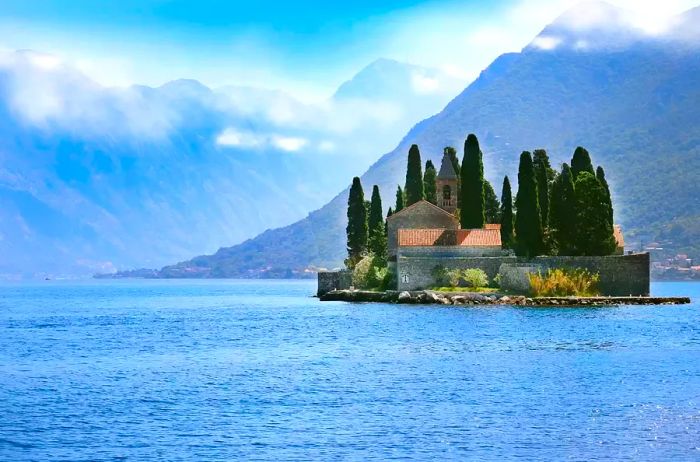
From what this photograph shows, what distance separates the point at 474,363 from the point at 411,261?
41817 millimetres

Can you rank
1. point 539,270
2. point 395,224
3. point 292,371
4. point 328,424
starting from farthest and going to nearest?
point 395,224 → point 539,270 → point 292,371 → point 328,424

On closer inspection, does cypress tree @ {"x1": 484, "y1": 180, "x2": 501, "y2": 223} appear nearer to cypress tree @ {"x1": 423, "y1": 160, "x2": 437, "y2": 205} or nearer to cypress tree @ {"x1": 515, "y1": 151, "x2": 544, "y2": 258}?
cypress tree @ {"x1": 423, "y1": 160, "x2": 437, "y2": 205}

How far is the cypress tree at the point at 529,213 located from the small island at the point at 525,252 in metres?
0.08

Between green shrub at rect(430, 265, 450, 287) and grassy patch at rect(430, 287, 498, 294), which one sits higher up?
green shrub at rect(430, 265, 450, 287)

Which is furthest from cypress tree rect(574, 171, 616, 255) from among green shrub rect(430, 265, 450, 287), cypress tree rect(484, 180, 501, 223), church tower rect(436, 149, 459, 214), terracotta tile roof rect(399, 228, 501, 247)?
cypress tree rect(484, 180, 501, 223)

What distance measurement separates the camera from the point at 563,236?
86500 millimetres

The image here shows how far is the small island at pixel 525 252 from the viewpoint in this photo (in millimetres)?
84438

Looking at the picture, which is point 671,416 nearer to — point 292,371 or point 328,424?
point 328,424

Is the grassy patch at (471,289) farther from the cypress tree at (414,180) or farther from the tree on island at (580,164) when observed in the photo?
the cypress tree at (414,180)

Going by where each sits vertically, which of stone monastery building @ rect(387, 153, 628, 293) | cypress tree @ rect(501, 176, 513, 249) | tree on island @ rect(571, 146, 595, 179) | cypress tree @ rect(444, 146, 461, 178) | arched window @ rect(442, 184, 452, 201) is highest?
cypress tree @ rect(444, 146, 461, 178)

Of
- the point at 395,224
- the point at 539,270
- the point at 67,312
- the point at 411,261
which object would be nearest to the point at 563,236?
the point at 539,270

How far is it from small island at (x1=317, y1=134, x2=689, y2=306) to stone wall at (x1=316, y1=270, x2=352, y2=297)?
47.0ft

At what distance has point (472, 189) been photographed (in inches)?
3666

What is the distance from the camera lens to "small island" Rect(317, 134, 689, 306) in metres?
84.4
